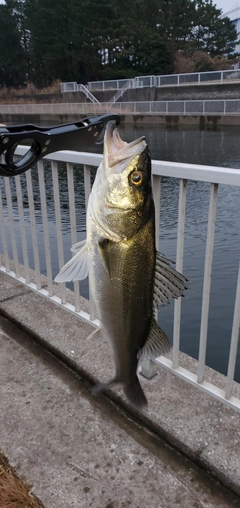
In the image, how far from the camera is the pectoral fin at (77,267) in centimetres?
150

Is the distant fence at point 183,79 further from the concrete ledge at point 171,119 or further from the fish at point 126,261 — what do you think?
the fish at point 126,261

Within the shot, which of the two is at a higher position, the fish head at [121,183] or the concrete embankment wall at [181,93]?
the concrete embankment wall at [181,93]

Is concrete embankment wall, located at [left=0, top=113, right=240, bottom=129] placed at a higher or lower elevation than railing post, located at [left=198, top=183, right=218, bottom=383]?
lower

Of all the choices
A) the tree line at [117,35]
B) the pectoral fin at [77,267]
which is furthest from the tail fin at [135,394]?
the tree line at [117,35]

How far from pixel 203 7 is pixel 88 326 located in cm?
6061

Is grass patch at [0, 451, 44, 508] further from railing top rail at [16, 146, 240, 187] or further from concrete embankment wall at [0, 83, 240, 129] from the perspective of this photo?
concrete embankment wall at [0, 83, 240, 129]

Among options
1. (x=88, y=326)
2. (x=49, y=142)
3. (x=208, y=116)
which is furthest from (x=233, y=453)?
(x=208, y=116)

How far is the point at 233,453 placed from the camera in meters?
2.10

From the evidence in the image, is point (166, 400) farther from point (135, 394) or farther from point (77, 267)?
point (77, 267)

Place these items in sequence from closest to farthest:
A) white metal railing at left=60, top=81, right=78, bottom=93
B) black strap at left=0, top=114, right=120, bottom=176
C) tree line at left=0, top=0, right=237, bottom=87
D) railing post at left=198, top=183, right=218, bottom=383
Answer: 1. black strap at left=0, top=114, right=120, bottom=176
2. railing post at left=198, top=183, right=218, bottom=383
3. white metal railing at left=60, top=81, right=78, bottom=93
4. tree line at left=0, top=0, right=237, bottom=87

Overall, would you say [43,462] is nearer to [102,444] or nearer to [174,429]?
[102,444]

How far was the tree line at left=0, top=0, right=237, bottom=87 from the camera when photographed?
46.4m

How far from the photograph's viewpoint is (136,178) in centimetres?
130

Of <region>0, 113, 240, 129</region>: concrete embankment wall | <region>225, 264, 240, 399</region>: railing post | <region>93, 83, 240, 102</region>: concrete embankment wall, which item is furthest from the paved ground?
<region>93, 83, 240, 102</region>: concrete embankment wall
